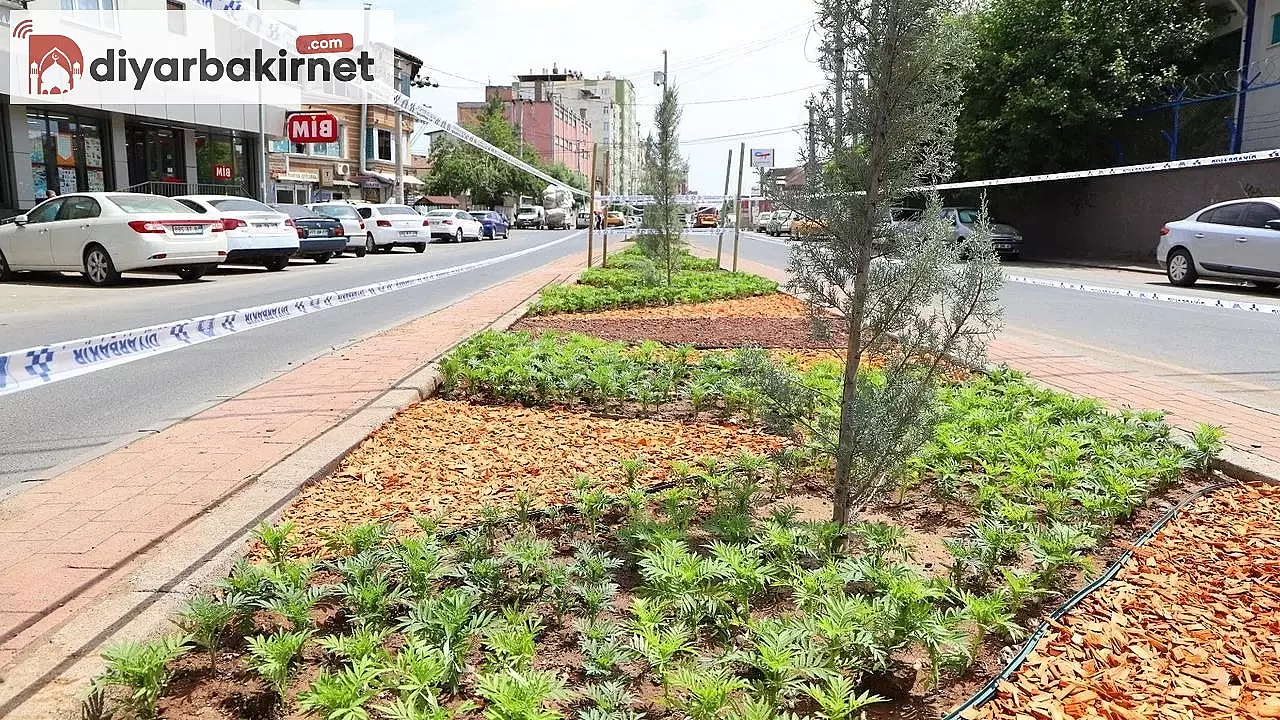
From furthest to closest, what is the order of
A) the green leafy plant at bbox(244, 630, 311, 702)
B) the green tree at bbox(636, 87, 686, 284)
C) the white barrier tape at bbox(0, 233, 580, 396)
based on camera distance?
the green tree at bbox(636, 87, 686, 284) → the white barrier tape at bbox(0, 233, 580, 396) → the green leafy plant at bbox(244, 630, 311, 702)

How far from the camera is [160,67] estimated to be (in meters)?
24.5

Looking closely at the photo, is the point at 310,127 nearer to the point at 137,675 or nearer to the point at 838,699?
the point at 137,675

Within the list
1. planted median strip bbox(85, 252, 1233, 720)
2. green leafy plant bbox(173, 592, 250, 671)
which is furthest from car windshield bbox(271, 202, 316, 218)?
green leafy plant bbox(173, 592, 250, 671)

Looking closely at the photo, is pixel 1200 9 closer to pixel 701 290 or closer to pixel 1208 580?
pixel 701 290

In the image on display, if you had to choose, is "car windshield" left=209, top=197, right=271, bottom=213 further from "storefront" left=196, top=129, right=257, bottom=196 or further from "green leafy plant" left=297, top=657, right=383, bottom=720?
"green leafy plant" left=297, top=657, right=383, bottom=720

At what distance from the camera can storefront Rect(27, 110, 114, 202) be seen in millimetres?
22469

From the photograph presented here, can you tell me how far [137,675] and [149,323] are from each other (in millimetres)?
9082

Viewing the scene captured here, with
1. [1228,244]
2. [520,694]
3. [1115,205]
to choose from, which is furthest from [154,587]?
[1115,205]

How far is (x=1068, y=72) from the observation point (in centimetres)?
2352

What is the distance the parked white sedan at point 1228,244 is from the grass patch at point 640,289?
833cm

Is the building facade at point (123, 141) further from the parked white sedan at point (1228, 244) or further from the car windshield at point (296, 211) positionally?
the parked white sedan at point (1228, 244)

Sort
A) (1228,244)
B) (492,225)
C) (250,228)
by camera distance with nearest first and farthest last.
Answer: (1228,244), (250,228), (492,225)

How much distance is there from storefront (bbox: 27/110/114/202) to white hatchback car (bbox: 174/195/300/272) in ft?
24.1

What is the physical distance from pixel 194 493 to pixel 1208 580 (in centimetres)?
427
